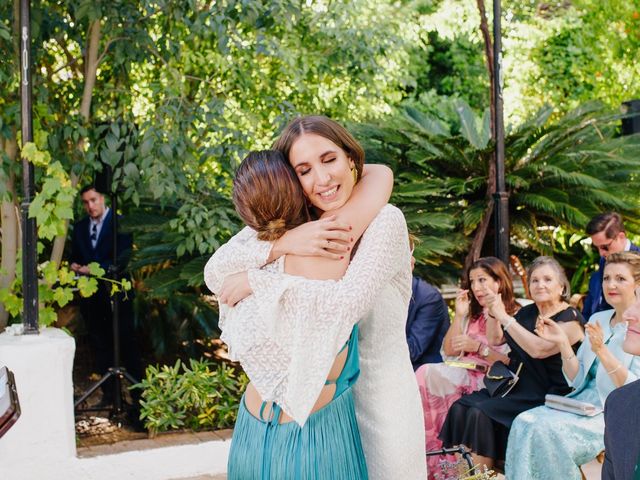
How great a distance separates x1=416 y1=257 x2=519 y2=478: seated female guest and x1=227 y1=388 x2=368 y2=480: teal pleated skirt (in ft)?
9.85

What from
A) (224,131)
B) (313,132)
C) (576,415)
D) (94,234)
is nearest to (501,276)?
(576,415)

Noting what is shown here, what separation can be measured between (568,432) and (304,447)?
2542 mm

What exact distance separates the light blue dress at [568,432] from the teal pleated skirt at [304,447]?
2333 mm

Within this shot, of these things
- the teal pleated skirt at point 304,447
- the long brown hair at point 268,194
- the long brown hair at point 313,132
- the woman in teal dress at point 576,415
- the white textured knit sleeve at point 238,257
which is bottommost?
the woman in teal dress at point 576,415

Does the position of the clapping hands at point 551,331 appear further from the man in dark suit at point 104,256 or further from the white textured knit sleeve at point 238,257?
the man in dark suit at point 104,256

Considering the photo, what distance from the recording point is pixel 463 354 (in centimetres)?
538

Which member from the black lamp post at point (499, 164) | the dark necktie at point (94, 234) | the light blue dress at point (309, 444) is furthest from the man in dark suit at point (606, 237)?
the light blue dress at point (309, 444)

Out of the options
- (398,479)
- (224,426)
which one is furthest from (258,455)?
(224,426)

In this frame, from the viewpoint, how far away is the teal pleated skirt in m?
2.28

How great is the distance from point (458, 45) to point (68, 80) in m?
12.5

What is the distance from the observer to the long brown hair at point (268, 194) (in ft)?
7.43

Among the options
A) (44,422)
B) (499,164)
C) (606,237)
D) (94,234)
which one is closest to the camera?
(44,422)

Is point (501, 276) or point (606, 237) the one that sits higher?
point (606, 237)

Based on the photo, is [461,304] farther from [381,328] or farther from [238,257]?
[238,257]
